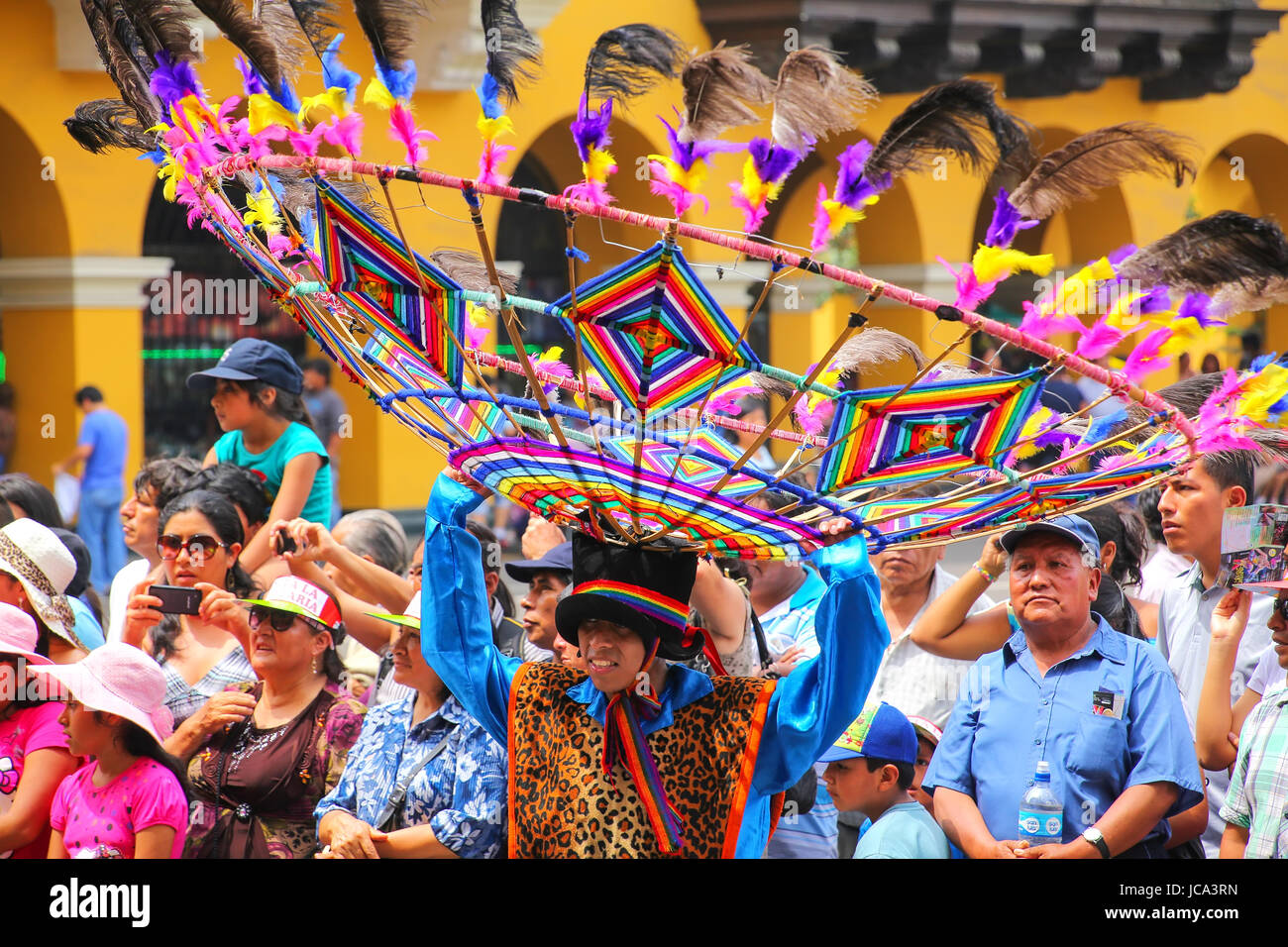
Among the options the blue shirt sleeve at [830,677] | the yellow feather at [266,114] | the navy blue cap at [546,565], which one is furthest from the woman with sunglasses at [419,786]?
the yellow feather at [266,114]

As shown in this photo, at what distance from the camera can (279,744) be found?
3.89 meters

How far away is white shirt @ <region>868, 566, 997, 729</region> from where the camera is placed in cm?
436

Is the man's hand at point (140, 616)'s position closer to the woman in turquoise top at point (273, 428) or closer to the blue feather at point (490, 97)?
the woman in turquoise top at point (273, 428)

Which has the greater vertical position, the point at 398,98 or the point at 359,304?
the point at 398,98

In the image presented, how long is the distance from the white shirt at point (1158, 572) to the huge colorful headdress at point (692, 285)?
205cm

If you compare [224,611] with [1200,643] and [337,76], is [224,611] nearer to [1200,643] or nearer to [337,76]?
[337,76]

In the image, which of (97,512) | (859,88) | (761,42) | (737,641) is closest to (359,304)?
(859,88)

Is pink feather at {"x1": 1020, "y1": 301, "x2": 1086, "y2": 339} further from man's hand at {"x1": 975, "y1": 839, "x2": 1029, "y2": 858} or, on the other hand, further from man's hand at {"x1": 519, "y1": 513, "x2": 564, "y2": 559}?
man's hand at {"x1": 519, "y1": 513, "x2": 564, "y2": 559}

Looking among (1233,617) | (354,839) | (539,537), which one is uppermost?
(539,537)

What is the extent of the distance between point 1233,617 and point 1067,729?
64cm
